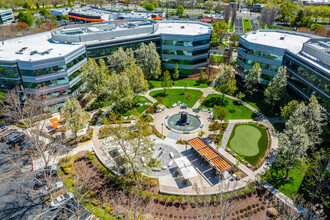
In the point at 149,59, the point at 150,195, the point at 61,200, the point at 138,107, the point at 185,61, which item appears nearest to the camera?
the point at 61,200

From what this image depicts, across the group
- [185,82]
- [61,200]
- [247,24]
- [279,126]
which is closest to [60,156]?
[61,200]

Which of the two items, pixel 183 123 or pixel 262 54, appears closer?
pixel 183 123

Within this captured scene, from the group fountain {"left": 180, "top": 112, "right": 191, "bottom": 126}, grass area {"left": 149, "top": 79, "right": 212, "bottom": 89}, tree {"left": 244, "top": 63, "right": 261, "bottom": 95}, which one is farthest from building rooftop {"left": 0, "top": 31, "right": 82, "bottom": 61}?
tree {"left": 244, "top": 63, "right": 261, "bottom": 95}

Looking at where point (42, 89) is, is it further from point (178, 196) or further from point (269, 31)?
point (269, 31)

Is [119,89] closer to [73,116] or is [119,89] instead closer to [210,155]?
[73,116]

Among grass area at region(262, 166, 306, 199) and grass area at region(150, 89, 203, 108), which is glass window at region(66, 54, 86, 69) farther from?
grass area at region(262, 166, 306, 199)

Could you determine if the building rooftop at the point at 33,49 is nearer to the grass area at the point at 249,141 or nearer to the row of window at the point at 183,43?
the row of window at the point at 183,43

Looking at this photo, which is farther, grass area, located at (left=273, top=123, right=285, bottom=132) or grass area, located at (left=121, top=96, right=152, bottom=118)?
grass area, located at (left=121, top=96, right=152, bottom=118)
